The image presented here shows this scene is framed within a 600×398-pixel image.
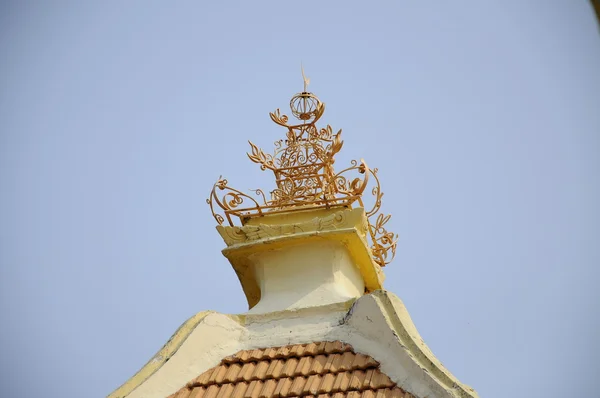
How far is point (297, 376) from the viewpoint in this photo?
23.6ft

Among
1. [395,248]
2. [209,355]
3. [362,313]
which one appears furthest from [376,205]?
[209,355]

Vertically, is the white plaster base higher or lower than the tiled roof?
higher

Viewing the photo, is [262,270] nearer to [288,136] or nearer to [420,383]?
[288,136]

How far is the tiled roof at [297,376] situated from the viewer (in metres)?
6.85

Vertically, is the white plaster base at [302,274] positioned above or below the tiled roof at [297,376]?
above

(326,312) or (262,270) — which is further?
(262,270)

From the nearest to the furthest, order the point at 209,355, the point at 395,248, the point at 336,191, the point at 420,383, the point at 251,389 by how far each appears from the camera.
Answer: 1. the point at 420,383
2. the point at 251,389
3. the point at 209,355
4. the point at 336,191
5. the point at 395,248

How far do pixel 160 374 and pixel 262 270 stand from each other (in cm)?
169

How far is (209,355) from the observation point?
776 cm

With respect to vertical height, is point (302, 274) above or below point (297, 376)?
above

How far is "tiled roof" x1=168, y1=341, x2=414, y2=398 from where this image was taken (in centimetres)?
685

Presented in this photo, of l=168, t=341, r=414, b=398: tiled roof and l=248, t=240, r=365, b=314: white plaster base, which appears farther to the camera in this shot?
l=248, t=240, r=365, b=314: white plaster base

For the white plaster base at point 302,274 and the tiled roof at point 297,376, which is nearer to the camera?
the tiled roof at point 297,376

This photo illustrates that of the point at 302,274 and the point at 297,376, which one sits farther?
the point at 302,274
